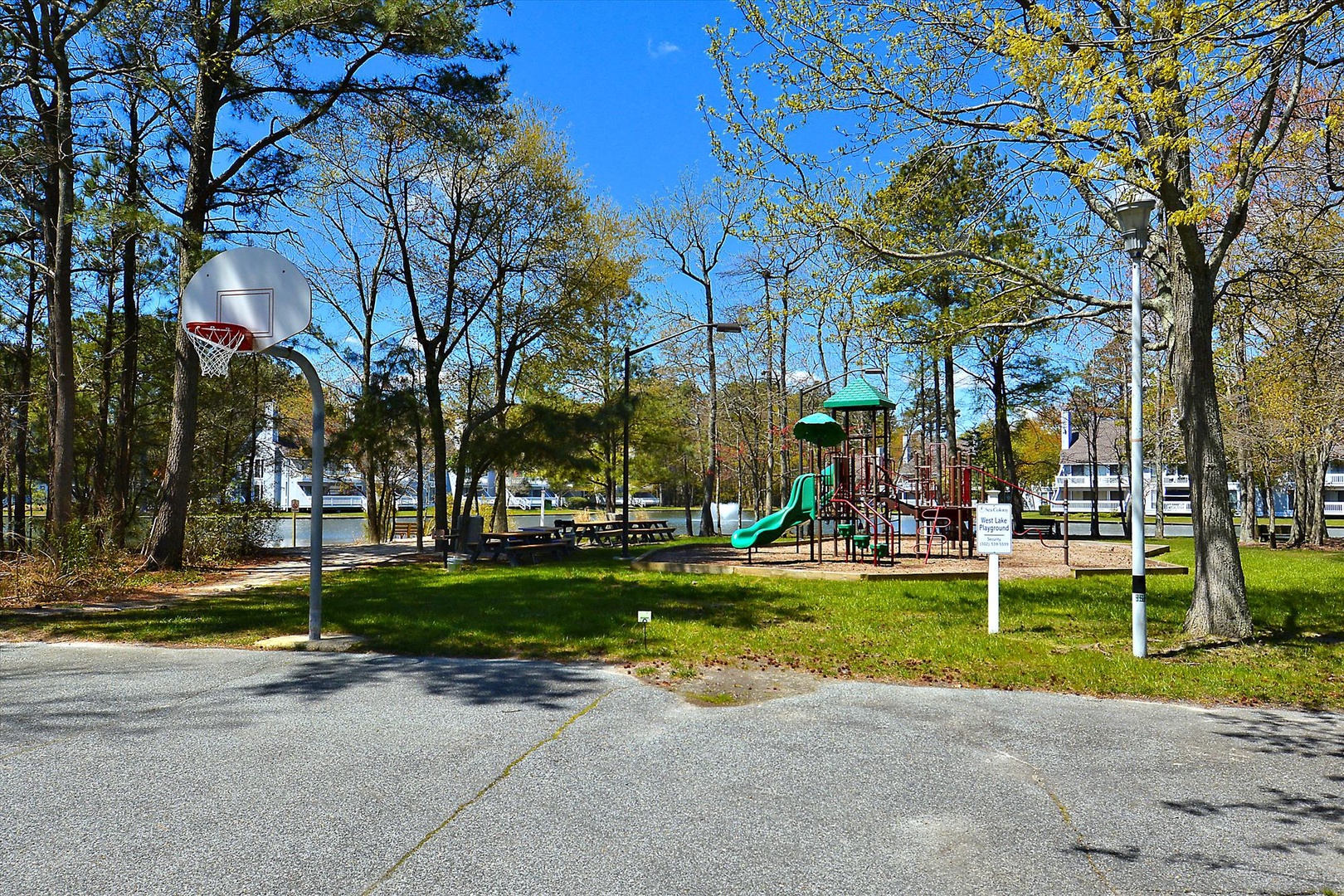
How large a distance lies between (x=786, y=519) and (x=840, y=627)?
6.66 meters

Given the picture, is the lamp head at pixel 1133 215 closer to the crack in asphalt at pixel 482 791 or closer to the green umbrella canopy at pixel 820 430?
the crack in asphalt at pixel 482 791

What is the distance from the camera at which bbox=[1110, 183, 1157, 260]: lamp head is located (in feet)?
27.0

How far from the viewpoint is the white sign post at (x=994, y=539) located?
944cm

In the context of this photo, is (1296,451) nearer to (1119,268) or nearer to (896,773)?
(1119,268)

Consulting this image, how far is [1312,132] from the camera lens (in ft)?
21.9

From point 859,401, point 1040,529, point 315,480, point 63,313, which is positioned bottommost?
point 1040,529

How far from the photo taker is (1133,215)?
8.27m

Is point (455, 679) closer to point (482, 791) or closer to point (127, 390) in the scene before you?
point (482, 791)

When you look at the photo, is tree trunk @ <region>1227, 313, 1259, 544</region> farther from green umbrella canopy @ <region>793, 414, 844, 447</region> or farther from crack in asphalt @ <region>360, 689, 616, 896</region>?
crack in asphalt @ <region>360, 689, 616, 896</region>

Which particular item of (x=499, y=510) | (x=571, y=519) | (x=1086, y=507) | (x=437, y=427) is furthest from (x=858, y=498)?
(x=1086, y=507)

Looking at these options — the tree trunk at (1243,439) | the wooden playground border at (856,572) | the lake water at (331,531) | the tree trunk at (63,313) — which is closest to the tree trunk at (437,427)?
the lake water at (331,531)

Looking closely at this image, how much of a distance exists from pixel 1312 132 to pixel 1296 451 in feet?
66.9


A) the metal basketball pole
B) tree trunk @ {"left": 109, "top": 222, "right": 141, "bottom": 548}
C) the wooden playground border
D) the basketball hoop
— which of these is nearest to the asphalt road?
the metal basketball pole

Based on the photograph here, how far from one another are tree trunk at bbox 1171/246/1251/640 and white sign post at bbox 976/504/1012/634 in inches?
72.3
